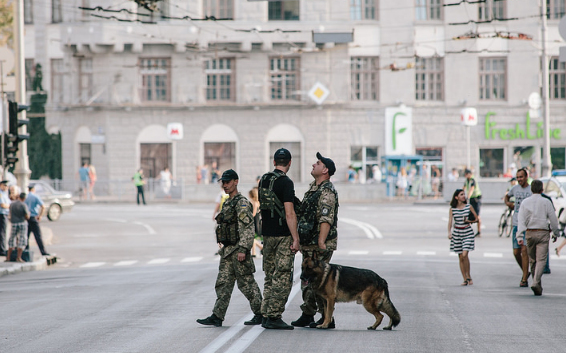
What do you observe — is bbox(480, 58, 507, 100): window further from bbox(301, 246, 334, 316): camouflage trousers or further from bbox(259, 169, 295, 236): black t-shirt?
bbox(259, 169, 295, 236): black t-shirt

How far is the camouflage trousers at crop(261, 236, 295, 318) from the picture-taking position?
9.52m

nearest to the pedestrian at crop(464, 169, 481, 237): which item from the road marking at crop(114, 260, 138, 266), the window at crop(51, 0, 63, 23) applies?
the road marking at crop(114, 260, 138, 266)

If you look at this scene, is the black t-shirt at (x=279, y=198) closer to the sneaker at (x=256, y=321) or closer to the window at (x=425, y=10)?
the sneaker at (x=256, y=321)

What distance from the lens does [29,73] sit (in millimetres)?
55562

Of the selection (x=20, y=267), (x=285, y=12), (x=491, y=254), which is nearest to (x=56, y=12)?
(x=285, y=12)

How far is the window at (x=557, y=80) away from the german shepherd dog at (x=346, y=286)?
46538mm

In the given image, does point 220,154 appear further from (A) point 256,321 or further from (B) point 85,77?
(A) point 256,321

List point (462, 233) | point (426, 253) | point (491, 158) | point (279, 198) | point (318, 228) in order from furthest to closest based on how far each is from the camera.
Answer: point (491, 158), point (426, 253), point (462, 233), point (318, 228), point (279, 198)

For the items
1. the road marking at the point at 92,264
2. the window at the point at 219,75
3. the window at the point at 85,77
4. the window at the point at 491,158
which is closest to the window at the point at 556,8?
the window at the point at 491,158

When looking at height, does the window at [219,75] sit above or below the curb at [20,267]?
above

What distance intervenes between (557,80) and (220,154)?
20116 millimetres

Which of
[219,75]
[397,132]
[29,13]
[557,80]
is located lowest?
[397,132]

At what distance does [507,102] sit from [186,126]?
18.7 meters

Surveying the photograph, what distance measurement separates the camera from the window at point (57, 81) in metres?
54.1
